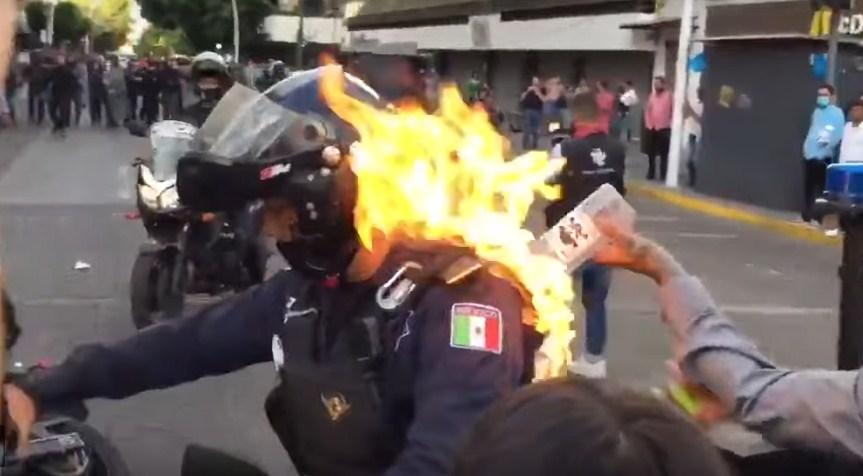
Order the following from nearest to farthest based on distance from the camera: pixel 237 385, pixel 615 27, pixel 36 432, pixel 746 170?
pixel 36 432 < pixel 237 385 < pixel 746 170 < pixel 615 27

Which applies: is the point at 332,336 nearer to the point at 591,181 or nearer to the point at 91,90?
the point at 591,181

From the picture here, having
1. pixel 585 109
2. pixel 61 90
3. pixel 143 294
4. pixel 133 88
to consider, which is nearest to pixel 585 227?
pixel 585 109

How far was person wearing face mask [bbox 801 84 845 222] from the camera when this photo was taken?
54.7 feet

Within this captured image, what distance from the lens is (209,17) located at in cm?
6731

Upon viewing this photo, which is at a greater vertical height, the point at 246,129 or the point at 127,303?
the point at 246,129

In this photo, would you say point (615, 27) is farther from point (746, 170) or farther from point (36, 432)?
point (36, 432)

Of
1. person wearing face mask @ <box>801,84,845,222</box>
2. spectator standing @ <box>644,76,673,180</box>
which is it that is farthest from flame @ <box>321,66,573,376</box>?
spectator standing @ <box>644,76,673,180</box>

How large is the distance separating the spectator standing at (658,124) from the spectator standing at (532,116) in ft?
17.4

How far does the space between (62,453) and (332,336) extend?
52 cm

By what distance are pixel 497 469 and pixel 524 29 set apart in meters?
40.0

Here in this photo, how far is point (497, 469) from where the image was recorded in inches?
59.2

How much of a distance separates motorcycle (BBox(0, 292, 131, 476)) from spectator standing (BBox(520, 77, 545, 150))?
26069mm

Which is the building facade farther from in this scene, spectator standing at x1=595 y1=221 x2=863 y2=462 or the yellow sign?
spectator standing at x1=595 y1=221 x2=863 y2=462

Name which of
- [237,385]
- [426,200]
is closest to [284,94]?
[426,200]
